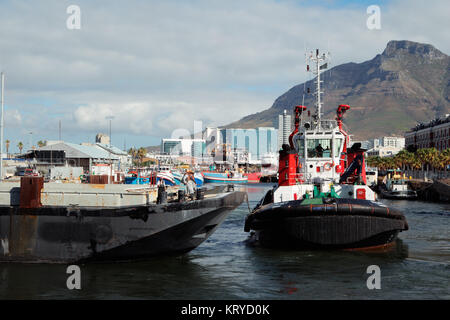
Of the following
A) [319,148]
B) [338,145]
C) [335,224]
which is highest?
[338,145]

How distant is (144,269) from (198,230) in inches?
89.4

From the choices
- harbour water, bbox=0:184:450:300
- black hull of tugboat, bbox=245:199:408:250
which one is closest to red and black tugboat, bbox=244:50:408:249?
black hull of tugboat, bbox=245:199:408:250

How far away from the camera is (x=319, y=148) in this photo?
24672mm

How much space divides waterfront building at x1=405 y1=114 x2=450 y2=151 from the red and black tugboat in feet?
303

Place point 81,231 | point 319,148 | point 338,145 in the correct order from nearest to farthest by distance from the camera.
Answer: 1. point 81,231
2. point 338,145
3. point 319,148

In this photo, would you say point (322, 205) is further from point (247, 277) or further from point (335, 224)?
point (247, 277)

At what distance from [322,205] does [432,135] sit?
361 ft

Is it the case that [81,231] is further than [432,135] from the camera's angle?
No

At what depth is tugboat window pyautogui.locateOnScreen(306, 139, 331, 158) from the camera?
24.6 metres

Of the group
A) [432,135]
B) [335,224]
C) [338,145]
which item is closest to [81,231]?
[335,224]

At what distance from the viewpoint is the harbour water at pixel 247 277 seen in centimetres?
1299

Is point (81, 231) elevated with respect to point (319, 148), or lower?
lower

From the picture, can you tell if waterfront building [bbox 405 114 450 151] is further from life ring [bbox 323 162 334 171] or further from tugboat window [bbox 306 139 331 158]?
life ring [bbox 323 162 334 171]
